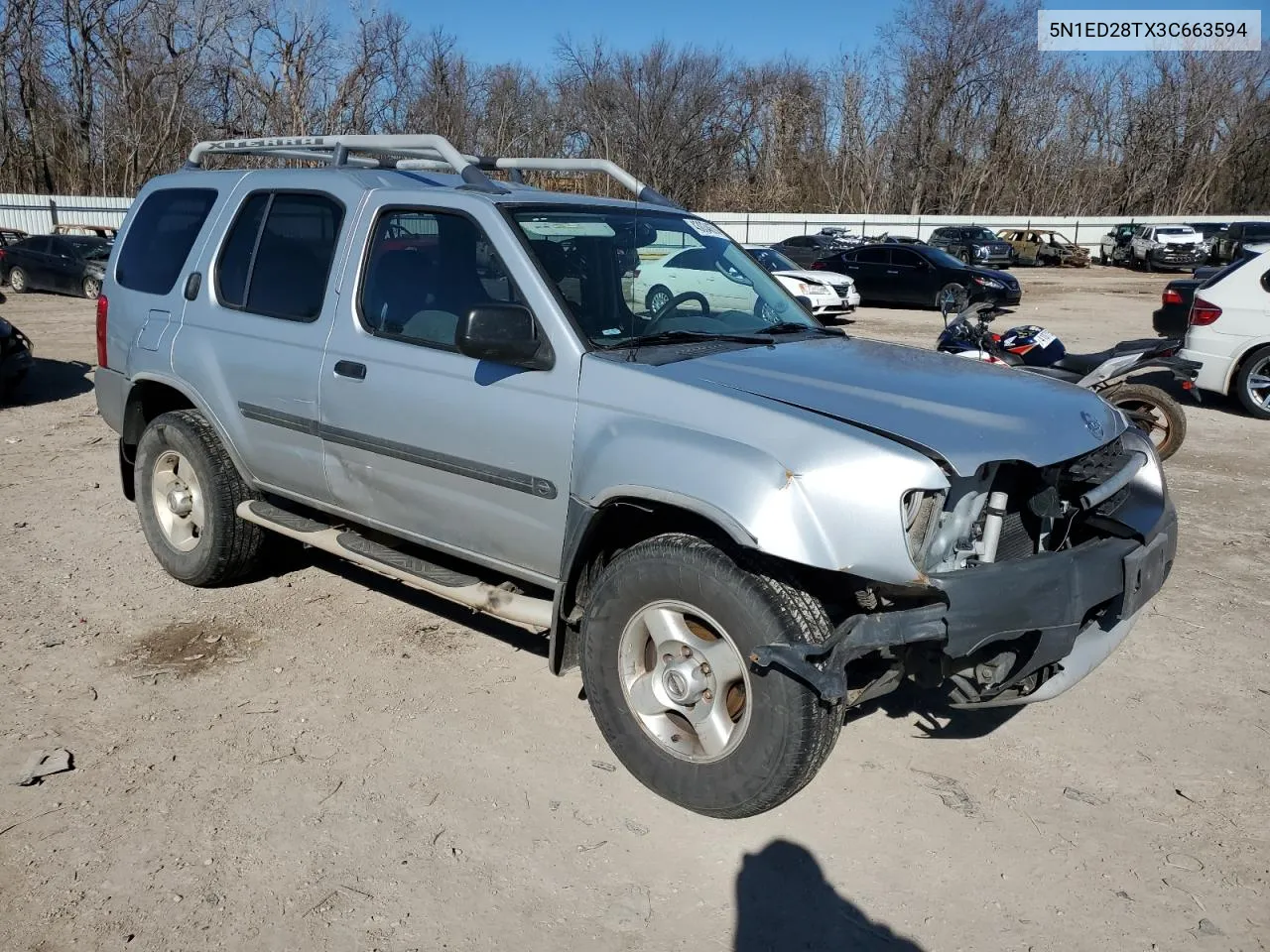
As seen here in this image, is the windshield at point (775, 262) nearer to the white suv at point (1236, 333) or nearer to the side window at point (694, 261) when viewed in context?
the white suv at point (1236, 333)

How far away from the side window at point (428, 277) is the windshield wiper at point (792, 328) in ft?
3.16

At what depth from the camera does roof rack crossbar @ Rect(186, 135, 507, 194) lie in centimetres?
429

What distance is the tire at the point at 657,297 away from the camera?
4.11m

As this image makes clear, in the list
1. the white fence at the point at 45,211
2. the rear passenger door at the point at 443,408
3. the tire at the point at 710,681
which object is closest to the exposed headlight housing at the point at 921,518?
the tire at the point at 710,681

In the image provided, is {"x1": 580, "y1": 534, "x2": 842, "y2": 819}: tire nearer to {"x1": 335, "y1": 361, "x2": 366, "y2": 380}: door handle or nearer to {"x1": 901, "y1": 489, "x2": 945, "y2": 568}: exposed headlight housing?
{"x1": 901, "y1": 489, "x2": 945, "y2": 568}: exposed headlight housing

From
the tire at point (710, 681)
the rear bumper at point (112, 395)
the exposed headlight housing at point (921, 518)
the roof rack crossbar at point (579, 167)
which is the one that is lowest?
the tire at point (710, 681)

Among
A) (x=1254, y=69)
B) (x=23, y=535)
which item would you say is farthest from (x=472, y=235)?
(x=1254, y=69)

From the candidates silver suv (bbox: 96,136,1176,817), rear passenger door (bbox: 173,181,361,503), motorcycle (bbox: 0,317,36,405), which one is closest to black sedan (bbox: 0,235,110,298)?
motorcycle (bbox: 0,317,36,405)

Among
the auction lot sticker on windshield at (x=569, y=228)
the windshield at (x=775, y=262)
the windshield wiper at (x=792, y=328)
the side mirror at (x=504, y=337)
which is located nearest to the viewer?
the side mirror at (x=504, y=337)

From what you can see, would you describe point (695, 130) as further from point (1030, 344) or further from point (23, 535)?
point (23, 535)

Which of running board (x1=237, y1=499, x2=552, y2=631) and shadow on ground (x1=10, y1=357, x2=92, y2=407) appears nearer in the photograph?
running board (x1=237, y1=499, x2=552, y2=631)

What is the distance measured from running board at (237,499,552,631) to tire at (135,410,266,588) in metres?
0.15

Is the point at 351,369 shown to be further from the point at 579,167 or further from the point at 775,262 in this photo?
the point at 775,262

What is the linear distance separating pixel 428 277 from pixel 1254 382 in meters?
9.60
